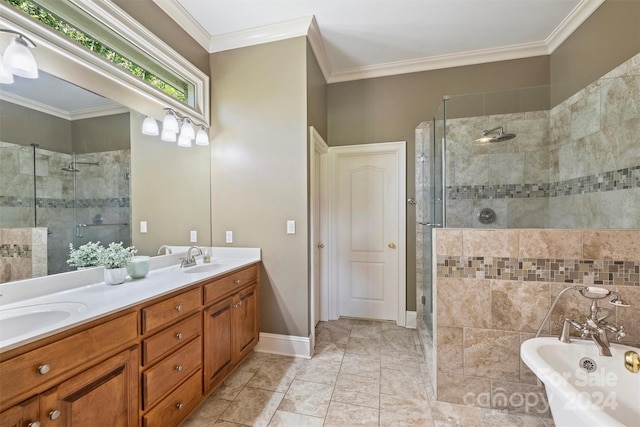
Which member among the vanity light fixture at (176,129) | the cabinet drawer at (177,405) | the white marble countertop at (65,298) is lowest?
the cabinet drawer at (177,405)

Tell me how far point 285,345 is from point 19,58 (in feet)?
8.29

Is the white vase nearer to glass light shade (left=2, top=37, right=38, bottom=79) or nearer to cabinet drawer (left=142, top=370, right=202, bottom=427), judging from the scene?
cabinet drawer (left=142, top=370, right=202, bottom=427)

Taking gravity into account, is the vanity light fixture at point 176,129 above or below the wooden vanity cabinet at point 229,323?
above

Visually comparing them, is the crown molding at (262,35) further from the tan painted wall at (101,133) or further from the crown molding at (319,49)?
the tan painted wall at (101,133)

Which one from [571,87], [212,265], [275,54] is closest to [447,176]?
[571,87]

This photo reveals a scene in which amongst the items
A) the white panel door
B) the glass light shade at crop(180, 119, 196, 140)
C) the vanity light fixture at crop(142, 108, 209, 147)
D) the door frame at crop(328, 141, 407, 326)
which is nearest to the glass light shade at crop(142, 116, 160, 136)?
the vanity light fixture at crop(142, 108, 209, 147)

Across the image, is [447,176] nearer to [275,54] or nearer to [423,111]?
[423,111]

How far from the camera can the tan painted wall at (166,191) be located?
1914 millimetres

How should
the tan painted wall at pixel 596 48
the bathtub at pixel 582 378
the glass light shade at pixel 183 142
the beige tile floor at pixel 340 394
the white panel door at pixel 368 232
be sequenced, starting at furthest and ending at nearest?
the white panel door at pixel 368 232
the glass light shade at pixel 183 142
the tan painted wall at pixel 596 48
the beige tile floor at pixel 340 394
the bathtub at pixel 582 378

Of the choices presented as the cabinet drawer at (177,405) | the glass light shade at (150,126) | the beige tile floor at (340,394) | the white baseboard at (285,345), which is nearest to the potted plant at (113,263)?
the cabinet drawer at (177,405)

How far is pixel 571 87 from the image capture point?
92.2 inches

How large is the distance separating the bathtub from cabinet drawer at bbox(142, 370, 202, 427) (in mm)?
1892

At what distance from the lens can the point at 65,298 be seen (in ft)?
4.28

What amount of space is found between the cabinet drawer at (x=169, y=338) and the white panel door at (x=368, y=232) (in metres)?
1.95
